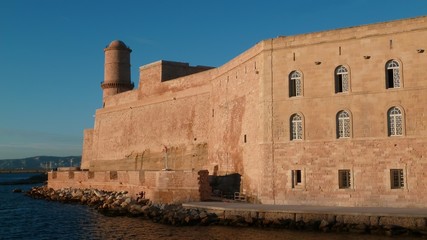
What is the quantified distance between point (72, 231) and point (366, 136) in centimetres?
1147

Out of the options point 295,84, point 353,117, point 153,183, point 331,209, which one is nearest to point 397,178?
point 353,117

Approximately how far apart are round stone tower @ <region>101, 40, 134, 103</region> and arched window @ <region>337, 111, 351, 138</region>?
91.4 ft

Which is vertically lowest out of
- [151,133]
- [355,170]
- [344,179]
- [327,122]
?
[344,179]

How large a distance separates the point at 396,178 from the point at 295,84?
5136 mm

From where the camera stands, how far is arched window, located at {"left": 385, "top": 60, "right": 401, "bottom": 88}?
18359 millimetres

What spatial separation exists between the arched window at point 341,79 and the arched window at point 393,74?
145 cm

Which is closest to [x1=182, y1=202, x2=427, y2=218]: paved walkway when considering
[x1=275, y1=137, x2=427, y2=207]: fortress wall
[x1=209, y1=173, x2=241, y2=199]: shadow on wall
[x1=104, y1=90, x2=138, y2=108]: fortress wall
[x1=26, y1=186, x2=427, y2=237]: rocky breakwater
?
[x1=26, y1=186, x2=427, y2=237]: rocky breakwater

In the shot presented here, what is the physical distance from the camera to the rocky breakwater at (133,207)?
19.1 m

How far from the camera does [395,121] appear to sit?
18.3 m

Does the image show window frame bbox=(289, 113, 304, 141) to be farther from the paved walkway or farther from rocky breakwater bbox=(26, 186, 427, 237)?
rocky breakwater bbox=(26, 186, 427, 237)

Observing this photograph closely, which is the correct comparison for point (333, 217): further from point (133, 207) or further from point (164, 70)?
point (164, 70)

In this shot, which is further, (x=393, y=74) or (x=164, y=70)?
(x=164, y=70)

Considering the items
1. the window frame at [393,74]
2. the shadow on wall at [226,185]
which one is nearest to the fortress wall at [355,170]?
the window frame at [393,74]

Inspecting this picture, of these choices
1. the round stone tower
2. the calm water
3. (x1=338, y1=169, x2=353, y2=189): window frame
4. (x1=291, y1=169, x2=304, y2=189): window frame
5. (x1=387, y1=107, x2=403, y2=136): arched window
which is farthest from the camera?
the round stone tower
